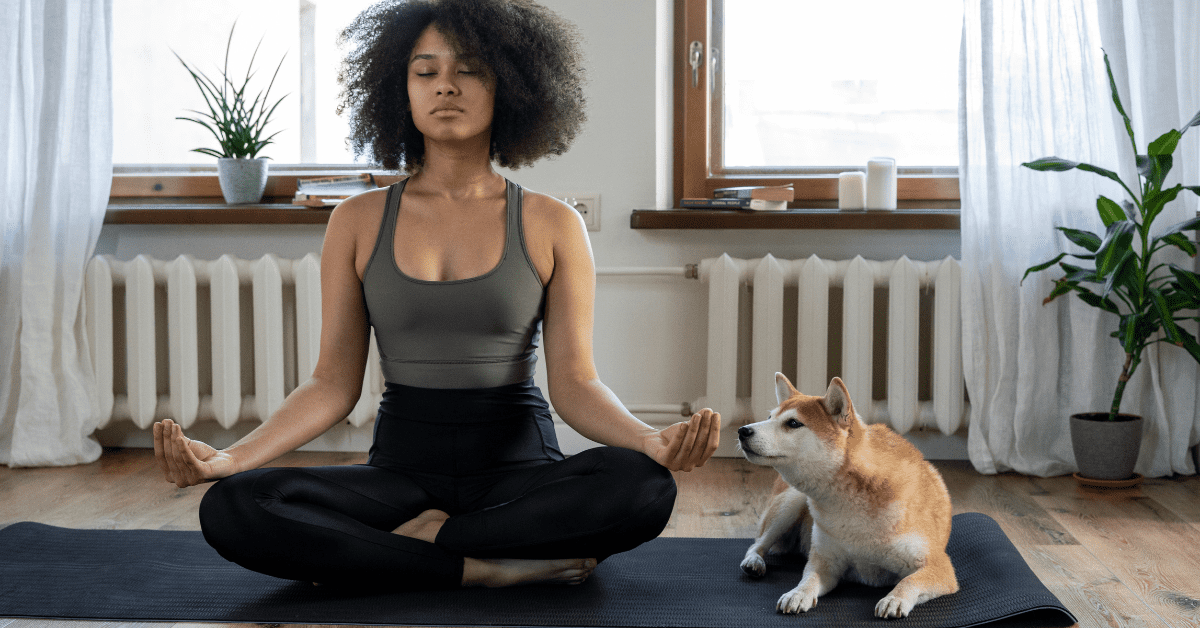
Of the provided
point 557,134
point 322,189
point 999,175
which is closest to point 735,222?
point 999,175

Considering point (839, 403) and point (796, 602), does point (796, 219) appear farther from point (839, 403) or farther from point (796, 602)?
point (796, 602)

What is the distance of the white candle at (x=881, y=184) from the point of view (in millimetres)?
2441

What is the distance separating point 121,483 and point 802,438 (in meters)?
1.74

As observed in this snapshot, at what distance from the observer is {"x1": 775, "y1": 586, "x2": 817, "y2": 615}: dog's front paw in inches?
52.9

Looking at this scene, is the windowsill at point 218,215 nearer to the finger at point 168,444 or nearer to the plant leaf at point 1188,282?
the finger at point 168,444

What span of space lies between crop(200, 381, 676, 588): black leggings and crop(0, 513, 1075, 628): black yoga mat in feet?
0.22

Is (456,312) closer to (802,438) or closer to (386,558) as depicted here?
(386,558)

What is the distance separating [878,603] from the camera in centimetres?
133

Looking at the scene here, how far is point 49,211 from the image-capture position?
2.44 meters

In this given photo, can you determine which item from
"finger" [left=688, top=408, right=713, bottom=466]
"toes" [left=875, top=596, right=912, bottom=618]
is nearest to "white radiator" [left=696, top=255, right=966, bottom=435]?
"toes" [left=875, top=596, right=912, bottom=618]

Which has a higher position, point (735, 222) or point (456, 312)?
point (735, 222)

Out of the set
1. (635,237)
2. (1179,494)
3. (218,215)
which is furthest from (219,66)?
(1179,494)

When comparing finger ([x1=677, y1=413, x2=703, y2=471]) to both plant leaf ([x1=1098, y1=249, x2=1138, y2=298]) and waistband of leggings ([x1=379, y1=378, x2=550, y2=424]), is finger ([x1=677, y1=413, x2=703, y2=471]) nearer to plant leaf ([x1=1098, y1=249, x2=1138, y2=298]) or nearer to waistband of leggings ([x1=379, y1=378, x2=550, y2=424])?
waistband of leggings ([x1=379, y1=378, x2=550, y2=424])

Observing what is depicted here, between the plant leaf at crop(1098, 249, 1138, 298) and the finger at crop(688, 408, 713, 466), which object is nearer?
the finger at crop(688, 408, 713, 466)
